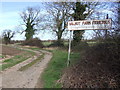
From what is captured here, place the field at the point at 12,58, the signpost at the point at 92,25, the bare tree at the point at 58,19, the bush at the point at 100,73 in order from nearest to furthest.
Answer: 1. the bush at the point at 100,73
2. the signpost at the point at 92,25
3. the field at the point at 12,58
4. the bare tree at the point at 58,19

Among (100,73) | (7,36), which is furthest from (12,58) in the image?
(7,36)

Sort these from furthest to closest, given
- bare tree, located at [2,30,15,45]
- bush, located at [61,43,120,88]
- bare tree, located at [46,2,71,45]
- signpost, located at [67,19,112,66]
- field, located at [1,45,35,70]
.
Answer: bare tree, located at [2,30,15,45]
bare tree, located at [46,2,71,45]
field, located at [1,45,35,70]
signpost, located at [67,19,112,66]
bush, located at [61,43,120,88]

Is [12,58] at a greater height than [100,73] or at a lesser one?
lesser

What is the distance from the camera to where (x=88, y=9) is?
2106cm

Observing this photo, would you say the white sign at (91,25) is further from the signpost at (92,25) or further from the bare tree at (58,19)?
the bare tree at (58,19)

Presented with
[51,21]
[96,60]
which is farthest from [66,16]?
[96,60]

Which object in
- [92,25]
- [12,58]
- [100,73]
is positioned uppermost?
[92,25]

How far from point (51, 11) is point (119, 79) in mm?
23157

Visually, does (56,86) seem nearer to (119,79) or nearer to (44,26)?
(119,79)

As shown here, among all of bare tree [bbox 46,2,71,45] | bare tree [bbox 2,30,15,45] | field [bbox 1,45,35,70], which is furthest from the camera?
bare tree [bbox 2,30,15,45]

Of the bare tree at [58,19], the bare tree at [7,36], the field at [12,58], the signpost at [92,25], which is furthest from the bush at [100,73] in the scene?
the bare tree at [7,36]

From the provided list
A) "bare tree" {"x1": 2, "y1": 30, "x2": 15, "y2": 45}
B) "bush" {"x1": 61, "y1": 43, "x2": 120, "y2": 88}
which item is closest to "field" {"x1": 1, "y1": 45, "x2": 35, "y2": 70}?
"bush" {"x1": 61, "y1": 43, "x2": 120, "y2": 88}

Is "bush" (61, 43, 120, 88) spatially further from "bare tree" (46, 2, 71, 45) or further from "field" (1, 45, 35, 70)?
"bare tree" (46, 2, 71, 45)

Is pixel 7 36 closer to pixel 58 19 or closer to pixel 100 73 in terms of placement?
pixel 58 19
